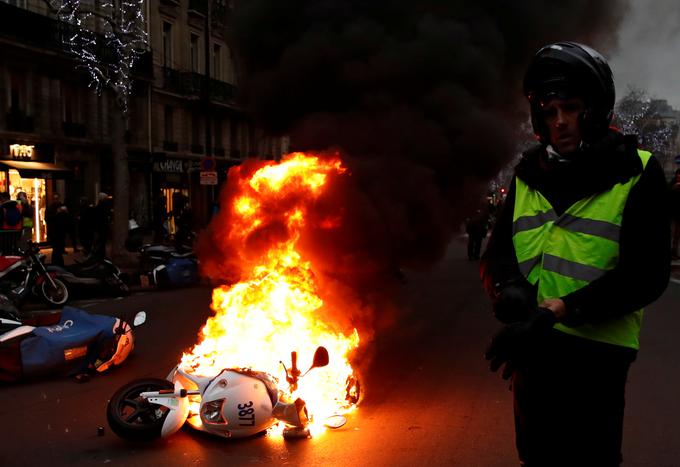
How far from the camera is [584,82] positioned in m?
1.96

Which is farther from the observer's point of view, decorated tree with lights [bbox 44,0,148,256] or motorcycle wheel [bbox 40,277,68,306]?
decorated tree with lights [bbox 44,0,148,256]

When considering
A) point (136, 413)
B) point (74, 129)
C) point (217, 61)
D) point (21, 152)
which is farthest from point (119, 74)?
point (217, 61)

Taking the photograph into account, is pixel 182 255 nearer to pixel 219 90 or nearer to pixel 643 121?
pixel 219 90

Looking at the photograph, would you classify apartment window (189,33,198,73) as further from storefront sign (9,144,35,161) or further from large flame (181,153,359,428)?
large flame (181,153,359,428)

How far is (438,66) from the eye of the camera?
24.2 ft

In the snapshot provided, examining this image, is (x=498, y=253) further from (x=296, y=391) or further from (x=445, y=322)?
(x=445, y=322)

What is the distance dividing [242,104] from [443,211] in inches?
117

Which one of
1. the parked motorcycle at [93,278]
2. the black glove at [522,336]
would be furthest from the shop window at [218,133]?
the black glove at [522,336]

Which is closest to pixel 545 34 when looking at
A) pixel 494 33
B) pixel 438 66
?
pixel 494 33

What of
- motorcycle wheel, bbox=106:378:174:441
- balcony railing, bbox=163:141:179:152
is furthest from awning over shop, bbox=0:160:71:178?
motorcycle wheel, bbox=106:378:174:441

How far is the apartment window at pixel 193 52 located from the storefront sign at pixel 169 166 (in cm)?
472

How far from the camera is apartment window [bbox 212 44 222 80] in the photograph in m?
31.9

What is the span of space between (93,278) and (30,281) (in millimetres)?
→ 1171

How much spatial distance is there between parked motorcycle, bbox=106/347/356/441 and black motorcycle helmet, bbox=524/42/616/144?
2.72 m
